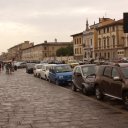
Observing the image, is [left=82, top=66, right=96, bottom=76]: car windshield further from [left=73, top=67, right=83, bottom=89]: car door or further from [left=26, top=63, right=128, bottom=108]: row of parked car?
[left=73, top=67, right=83, bottom=89]: car door

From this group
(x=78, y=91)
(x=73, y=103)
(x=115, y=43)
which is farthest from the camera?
(x=115, y=43)

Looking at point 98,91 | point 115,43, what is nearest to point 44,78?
point 98,91

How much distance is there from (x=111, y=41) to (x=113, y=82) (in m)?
81.3

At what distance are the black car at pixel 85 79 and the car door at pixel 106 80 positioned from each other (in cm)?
281

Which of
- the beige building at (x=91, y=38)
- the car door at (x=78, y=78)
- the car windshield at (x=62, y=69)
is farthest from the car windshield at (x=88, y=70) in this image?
the beige building at (x=91, y=38)

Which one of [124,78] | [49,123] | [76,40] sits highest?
[76,40]

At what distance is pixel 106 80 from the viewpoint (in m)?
15.1

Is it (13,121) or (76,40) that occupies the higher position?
(76,40)

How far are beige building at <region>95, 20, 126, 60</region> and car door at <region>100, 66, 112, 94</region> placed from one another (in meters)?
69.8

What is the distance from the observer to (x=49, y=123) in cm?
1079

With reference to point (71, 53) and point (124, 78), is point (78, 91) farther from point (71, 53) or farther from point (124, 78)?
point (71, 53)

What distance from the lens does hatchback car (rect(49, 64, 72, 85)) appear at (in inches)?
1041

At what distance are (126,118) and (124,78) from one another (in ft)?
7.64

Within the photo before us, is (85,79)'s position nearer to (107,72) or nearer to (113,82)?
(107,72)
